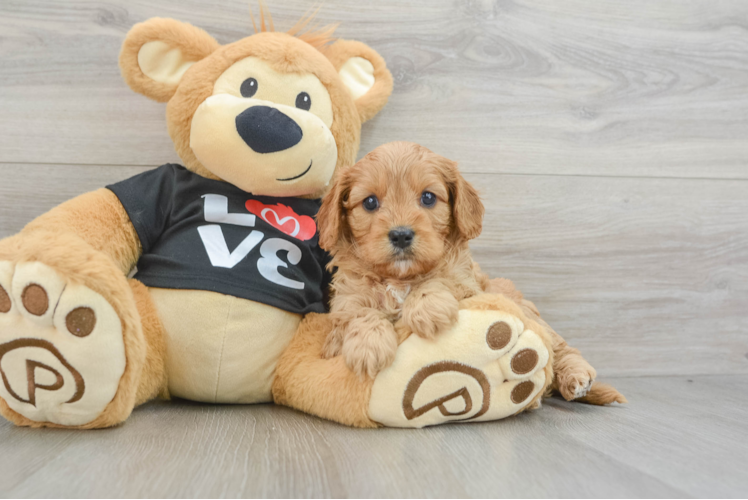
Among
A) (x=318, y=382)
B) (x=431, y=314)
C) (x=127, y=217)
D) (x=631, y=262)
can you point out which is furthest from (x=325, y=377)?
(x=631, y=262)

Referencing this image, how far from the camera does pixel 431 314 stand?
3.30 ft

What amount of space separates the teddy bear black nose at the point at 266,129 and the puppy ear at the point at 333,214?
0.14 meters

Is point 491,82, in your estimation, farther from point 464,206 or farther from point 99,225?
point 99,225

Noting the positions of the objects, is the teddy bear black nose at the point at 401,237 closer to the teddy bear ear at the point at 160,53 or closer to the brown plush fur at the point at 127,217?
the brown plush fur at the point at 127,217

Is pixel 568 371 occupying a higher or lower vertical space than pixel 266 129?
lower

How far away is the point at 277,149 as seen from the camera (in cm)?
113

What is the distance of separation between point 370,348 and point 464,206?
40 centimetres

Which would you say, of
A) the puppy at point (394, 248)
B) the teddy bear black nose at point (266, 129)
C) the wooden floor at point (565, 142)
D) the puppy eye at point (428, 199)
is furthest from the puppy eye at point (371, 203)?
the wooden floor at point (565, 142)

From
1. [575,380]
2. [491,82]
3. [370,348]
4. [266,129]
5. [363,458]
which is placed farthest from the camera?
[491,82]

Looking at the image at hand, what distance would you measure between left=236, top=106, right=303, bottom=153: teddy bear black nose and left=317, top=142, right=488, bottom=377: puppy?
147 millimetres

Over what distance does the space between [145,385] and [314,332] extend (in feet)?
1.25

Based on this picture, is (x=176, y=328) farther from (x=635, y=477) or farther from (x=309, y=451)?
(x=635, y=477)

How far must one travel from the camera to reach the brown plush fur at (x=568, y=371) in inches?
48.5

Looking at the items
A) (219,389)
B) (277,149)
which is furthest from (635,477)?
(277,149)
